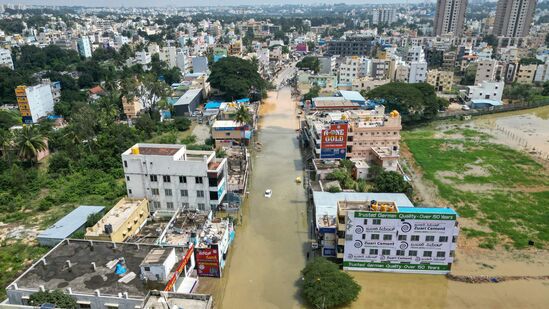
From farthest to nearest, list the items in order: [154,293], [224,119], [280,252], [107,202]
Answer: [224,119] → [107,202] → [280,252] → [154,293]

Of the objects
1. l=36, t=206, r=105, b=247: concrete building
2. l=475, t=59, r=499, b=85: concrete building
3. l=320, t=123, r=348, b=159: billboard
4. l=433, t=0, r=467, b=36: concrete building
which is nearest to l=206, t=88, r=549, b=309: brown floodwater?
l=320, t=123, r=348, b=159: billboard

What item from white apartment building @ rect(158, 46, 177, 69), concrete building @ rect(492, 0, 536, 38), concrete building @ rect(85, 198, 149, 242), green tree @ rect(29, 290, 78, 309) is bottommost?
concrete building @ rect(85, 198, 149, 242)

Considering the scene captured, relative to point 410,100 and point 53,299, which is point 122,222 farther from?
point 410,100

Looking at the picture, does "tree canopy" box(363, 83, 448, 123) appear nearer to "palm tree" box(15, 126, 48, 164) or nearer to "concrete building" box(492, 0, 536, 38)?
"palm tree" box(15, 126, 48, 164)

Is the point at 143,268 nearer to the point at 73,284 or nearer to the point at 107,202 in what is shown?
the point at 73,284

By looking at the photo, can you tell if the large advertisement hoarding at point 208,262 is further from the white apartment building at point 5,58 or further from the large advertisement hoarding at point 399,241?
the white apartment building at point 5,58

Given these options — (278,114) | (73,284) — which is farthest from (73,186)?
(278,114)

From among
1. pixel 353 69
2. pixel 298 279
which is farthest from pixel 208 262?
pixel 353 69
